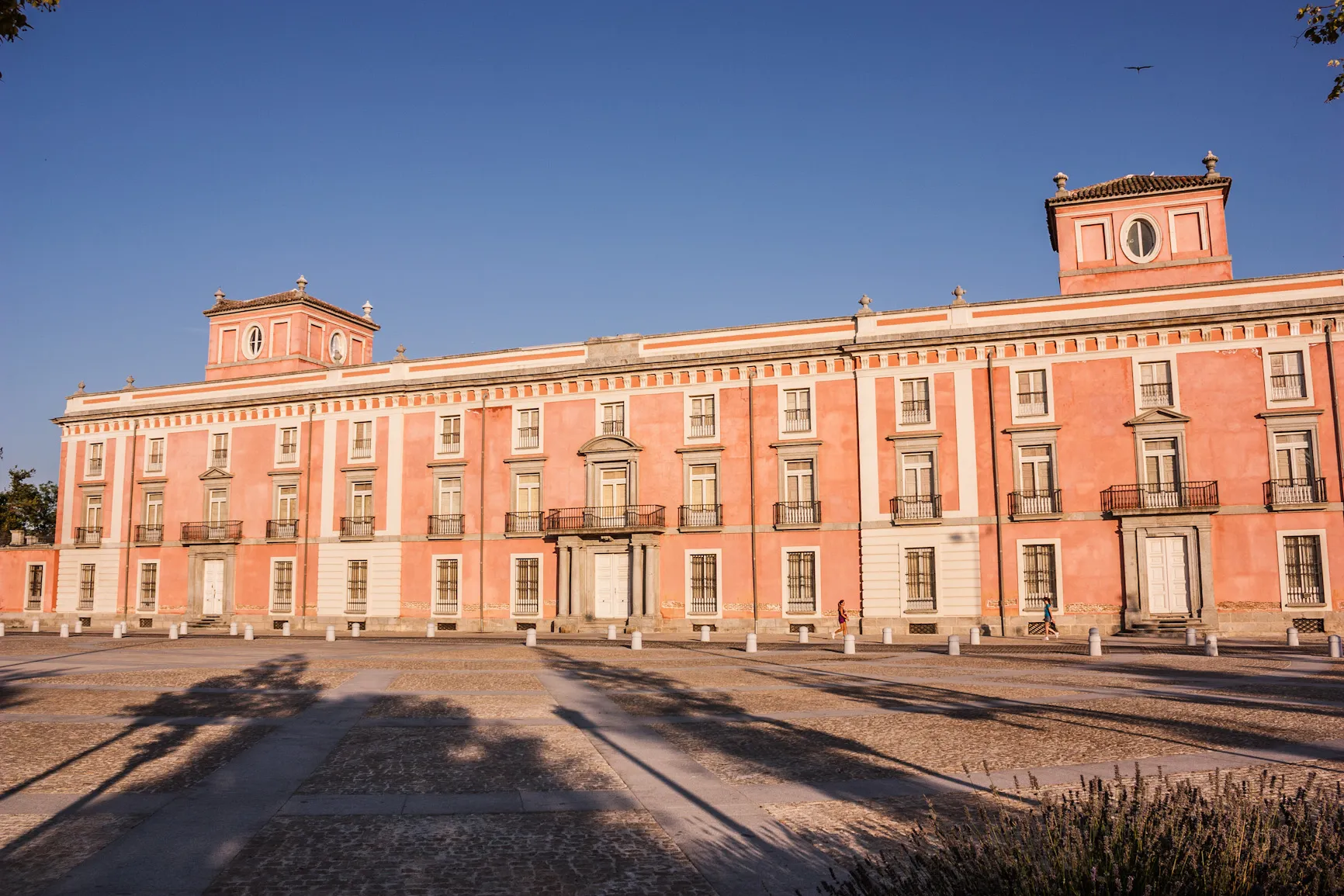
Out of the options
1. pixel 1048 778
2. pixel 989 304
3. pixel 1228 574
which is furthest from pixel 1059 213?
pixel 1048 778

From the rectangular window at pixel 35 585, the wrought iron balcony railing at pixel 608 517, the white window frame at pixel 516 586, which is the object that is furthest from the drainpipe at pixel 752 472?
the rectangular window at pixel 35 585

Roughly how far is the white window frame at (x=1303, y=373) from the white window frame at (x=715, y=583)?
19.2 meters

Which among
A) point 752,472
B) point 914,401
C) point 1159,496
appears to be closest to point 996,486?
point 914,401

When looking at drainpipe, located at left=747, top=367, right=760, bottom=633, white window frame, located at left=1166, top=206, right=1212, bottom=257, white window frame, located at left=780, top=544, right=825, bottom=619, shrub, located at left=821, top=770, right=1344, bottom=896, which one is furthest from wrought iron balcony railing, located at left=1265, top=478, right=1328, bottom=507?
shrub, located at left=821, top=770, right=1344, bottom=896

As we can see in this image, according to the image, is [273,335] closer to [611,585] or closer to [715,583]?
[611,585]

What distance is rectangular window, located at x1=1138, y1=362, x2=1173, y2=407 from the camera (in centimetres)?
3288

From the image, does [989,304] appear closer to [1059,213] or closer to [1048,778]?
[1059,213]

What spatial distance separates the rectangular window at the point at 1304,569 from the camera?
30656 millimetres

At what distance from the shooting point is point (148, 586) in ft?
152

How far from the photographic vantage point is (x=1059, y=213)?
1464 inches

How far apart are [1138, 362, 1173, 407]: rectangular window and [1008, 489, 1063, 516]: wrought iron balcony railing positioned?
426cm

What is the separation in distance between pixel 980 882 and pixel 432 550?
37.7 meters

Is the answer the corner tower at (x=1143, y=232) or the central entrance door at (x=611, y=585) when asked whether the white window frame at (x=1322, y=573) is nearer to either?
the corner tower at (x=1143, y=232)

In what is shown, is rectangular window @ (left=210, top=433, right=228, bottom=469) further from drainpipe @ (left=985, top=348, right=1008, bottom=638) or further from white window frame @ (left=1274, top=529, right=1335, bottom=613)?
white window frame @ (left=1274, top=529, right=1335, bottom=613)
